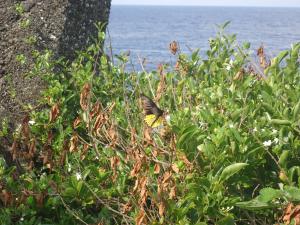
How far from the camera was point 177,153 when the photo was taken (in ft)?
11.1

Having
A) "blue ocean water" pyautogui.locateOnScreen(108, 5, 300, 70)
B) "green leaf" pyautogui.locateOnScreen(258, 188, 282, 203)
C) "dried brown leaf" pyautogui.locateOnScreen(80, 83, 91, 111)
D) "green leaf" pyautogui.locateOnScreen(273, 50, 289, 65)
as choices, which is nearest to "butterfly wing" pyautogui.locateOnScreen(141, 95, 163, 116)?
"dried brown leaf" pyautogui.locateOnScreen(80, 83, 91, 111)

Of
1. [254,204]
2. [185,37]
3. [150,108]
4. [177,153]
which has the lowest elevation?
[185,37]

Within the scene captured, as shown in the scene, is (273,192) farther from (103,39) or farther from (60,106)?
(103,39)

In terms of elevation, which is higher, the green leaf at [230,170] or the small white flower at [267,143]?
the small white flower at [267,143]

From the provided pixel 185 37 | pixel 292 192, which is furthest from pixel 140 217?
pixel 185 37

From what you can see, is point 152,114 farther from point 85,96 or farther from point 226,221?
point 226,221

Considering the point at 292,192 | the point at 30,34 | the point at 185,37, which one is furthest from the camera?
the point at 185,37

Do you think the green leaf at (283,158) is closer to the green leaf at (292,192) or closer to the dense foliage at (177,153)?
the dense foliage at (177,153)

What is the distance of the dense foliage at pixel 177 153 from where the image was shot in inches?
128

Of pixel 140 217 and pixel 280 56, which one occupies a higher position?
pixel 280 56

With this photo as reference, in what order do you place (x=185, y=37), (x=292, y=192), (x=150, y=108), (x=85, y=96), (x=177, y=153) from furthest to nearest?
(x=185, y=37) → (x=150, y=108) → (x=85, y=96) → (x=177, y=153) → (x=292, y=192)

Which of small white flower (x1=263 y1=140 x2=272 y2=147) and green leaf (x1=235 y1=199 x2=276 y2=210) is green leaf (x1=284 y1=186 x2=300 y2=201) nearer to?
green leaf (x1=235 y1=199 x2=276 y2=210)

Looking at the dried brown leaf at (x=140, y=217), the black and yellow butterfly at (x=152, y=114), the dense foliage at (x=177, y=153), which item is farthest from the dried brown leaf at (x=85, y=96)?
the dried brown leaf at (x=140, y=217)

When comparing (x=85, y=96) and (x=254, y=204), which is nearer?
(x=254, y=204)
